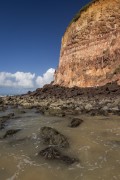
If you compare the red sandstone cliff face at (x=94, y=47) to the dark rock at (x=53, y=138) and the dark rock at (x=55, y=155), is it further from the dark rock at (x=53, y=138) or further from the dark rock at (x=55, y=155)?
the dark rock at (x=55, y=155)

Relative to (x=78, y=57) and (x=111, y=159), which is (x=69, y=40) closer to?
(x=78, y=57)

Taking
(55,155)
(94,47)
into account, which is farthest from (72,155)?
(94,47)

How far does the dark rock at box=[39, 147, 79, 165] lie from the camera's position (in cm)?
794

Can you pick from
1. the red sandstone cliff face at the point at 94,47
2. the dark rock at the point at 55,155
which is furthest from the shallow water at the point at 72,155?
the red sandstone cliff face at the point at 94,47

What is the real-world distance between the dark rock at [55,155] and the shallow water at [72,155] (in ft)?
0.63

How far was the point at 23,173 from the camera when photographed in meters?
7.27

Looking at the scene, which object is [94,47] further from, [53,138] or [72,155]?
[72,155]

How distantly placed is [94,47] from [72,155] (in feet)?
111

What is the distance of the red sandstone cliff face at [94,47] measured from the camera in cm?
3644

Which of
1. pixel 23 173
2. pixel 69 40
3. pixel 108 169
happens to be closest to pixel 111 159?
pixel 108 169

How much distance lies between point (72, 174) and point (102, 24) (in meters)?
36.3

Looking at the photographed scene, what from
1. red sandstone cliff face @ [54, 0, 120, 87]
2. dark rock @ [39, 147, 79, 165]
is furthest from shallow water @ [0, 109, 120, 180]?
red sandstone cliff face @ [54, 0, 120, 87]

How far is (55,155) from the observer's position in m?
8.30

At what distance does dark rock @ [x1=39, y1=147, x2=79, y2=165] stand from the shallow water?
0.19 meters
